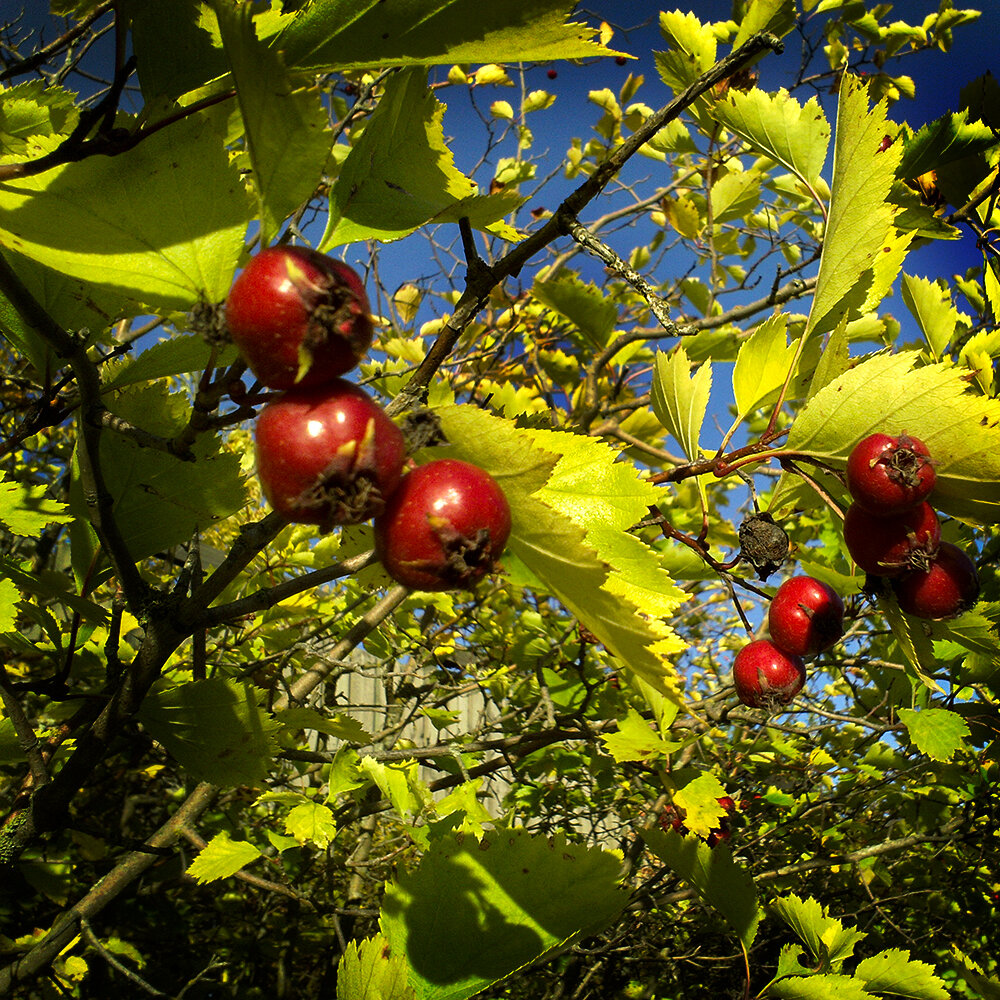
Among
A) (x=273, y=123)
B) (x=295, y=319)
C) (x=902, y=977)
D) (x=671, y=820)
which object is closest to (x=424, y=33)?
(x=273, y=123)

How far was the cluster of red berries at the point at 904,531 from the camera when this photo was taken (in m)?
0.87

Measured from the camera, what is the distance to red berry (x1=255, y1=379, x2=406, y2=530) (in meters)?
0.57

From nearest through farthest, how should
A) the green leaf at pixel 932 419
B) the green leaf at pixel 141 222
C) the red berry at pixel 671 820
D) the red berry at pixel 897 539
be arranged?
the green leaf at pixel 141 222 → the green leaf at pixel 932 419 → the red berry at pixel 897 539 → the red berry at pixel 671 820

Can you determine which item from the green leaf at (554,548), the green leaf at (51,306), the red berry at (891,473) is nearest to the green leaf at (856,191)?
the red berry at (891,473)

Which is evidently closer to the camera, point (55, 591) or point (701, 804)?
point (55, 591)

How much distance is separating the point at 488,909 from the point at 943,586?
2.50 feet

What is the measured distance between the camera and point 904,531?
38.5 inches

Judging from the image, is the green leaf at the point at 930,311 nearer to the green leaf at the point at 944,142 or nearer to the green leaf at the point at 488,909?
the green leaf at the point at 944,142

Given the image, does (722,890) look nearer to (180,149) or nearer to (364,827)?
(180,149)

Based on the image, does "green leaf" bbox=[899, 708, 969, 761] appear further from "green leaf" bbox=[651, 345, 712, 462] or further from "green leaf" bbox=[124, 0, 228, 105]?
"green leaf" bbox=[124, 0, 228, 105]

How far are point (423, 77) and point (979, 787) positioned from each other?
3.13 metres

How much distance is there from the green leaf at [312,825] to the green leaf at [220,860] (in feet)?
0.35

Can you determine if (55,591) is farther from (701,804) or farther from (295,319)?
(701,804)

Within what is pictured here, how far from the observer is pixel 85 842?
2.52m
